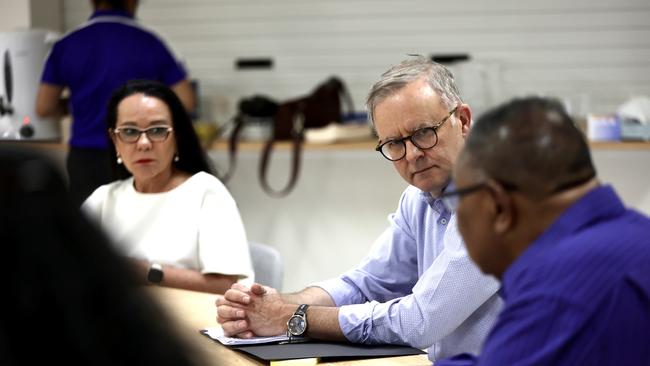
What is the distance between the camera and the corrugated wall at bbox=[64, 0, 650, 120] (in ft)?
16.9

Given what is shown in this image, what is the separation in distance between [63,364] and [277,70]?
192 inches


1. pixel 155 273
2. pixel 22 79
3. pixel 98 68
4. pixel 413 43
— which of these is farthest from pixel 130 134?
pixel 413 43

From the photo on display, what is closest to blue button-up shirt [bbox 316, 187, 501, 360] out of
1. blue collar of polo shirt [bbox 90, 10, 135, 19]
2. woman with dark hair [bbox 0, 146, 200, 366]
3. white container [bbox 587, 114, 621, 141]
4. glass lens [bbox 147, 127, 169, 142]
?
glass lens [bbox 147, 127, 169, 142]

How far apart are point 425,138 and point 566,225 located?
3.04 ft

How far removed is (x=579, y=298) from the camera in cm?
150

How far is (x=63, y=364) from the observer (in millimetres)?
847

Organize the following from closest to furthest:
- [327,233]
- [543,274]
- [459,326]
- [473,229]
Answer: [543,274] < [473,229] < [459,326] < [327,233]

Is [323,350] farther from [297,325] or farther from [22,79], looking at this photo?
[22,79]

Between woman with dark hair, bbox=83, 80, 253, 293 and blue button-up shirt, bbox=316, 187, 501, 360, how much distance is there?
0.85 metres

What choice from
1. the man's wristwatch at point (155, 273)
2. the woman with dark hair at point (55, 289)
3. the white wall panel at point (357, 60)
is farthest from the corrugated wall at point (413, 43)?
the woman with dark hair at point (55, 289)

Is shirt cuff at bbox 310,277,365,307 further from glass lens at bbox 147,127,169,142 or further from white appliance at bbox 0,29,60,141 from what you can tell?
white appliance at bbox 0,29,60,141

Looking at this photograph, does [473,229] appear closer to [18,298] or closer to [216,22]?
[18,298]

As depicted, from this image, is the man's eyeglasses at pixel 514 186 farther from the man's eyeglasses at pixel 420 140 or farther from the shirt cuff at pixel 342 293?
the shirt cuff at pixel 342 293

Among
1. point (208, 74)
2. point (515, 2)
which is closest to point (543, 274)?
point (515, 2)
